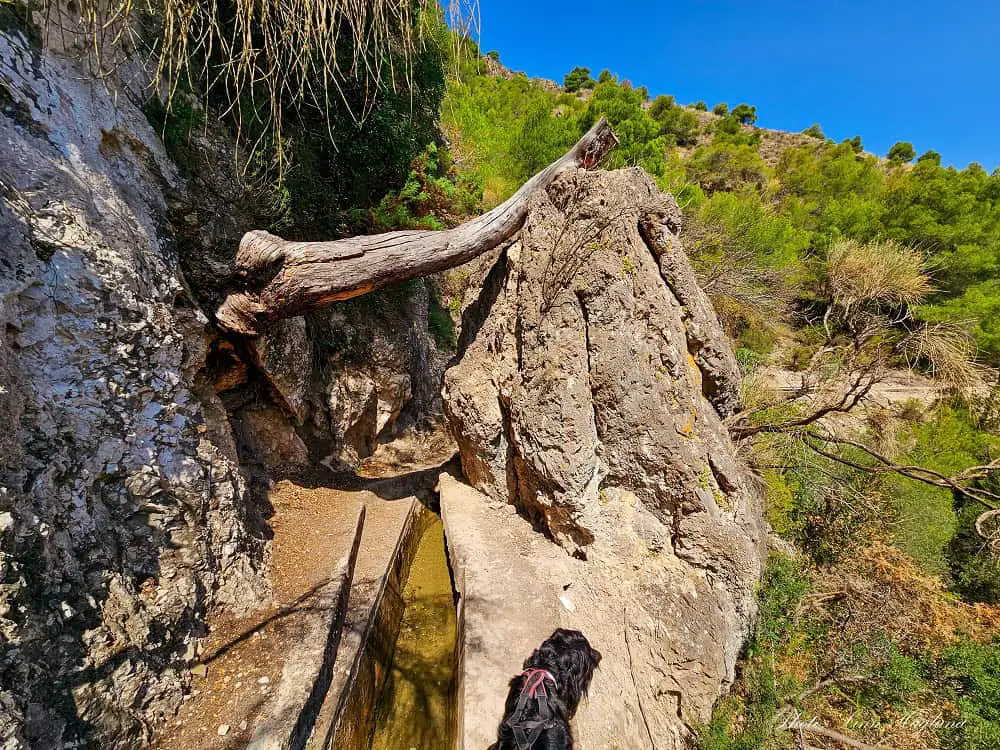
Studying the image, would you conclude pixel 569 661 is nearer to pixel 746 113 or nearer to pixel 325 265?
pixel 325 265

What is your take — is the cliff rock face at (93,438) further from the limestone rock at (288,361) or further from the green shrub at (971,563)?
the green shrub at (971,563)

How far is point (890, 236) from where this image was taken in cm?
938

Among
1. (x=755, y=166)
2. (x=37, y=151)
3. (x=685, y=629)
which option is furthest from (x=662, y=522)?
(x=755, y=166)

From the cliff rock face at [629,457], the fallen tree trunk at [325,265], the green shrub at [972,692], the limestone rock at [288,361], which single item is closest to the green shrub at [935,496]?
the green shrub at [972,692]

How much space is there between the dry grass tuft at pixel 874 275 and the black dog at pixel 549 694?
21.3ft

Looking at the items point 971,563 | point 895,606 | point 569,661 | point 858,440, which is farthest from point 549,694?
point 971,563

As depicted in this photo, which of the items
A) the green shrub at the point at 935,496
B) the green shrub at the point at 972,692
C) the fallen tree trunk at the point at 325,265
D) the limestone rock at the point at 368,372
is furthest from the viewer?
the limestone rock at the point at 368,372

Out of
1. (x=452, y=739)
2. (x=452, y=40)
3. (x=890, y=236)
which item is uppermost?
(x=890, y=236)

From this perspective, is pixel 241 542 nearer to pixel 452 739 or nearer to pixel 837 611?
pixel 452 739

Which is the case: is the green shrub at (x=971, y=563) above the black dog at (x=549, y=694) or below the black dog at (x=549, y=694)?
above

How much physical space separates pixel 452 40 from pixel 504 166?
871cm

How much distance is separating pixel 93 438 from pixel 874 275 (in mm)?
11125

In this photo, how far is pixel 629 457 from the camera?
3637 mm

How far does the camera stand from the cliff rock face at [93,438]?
1907mm
